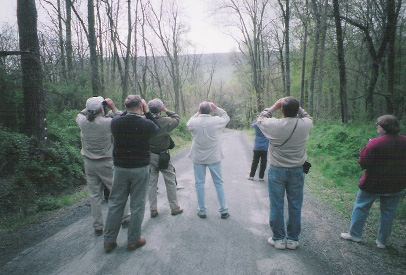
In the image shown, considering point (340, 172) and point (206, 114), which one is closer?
point (206, 114)

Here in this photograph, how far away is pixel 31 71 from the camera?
247 inches

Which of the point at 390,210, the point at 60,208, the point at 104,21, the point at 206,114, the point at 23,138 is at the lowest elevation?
the point at 60,208

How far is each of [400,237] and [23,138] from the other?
8.39 meters

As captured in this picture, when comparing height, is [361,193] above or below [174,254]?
above

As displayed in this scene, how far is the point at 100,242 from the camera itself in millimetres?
3525

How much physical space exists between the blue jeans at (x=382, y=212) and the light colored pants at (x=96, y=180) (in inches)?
161

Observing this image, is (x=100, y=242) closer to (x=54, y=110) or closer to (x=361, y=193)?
(x=361, y=193)

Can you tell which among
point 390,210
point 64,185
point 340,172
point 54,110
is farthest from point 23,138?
point 340,172

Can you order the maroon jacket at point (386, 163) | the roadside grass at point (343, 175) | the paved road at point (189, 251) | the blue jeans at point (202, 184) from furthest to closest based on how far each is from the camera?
1. the blue jeans at point (202, 184)
2. the roadside grass at point (343, 175)
3. the maroon jacket at point (386, 163)
4. the paved road at point (189, 251)

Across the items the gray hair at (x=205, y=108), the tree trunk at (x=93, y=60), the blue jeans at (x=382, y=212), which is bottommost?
the blue jeans at (x=382, y=212)

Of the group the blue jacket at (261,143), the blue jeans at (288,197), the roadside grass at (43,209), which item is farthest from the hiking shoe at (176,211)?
the blue jacket at (261,143)

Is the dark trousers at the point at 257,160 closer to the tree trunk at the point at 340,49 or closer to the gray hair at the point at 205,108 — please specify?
the gray hair at the point at 205,108

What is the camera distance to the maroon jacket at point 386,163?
10.2 feet

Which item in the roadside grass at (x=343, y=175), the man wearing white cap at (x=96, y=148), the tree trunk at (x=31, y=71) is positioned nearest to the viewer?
the man wearing white cap at (x=96, y=148)
